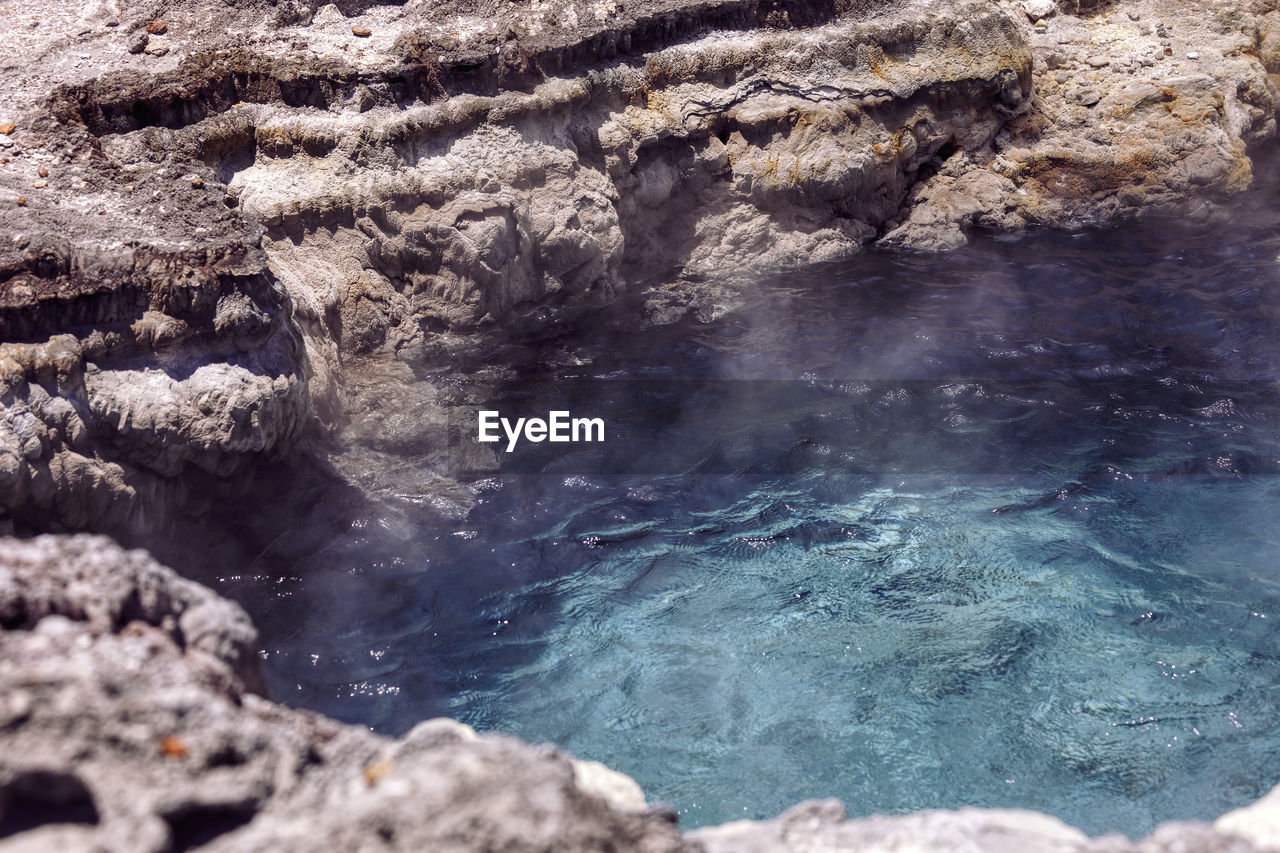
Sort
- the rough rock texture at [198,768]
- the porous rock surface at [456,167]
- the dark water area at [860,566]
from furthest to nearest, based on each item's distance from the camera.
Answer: the porous rock surface at [456,167], the dark water area at [860,566], the rough rock texture at [198,768]

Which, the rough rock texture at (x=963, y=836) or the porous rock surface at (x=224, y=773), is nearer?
the porous rock surface at (x=224, y=773)

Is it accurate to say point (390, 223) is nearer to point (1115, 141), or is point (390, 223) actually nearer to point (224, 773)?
point (224, 773)

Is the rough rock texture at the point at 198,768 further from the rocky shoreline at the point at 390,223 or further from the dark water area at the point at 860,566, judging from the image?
the dark water area at the point at 860,566

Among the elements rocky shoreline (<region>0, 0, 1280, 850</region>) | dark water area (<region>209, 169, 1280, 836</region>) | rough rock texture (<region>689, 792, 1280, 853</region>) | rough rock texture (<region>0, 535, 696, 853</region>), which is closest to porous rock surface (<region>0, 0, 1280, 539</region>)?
rocky shoreline (<region>0, 0, 1280, 850</region>)

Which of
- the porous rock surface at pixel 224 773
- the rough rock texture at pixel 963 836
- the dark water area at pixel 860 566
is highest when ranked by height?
the porous rock surface at pixel 224 773

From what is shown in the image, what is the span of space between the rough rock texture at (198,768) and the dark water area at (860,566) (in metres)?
2.12

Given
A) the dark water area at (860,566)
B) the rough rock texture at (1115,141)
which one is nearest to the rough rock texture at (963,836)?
the dark water area at (860,566)

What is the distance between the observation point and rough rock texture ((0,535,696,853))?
7.14ft

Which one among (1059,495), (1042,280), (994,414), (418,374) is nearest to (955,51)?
(1042,280)

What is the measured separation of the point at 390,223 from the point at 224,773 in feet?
19.6

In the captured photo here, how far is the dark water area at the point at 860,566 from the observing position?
4.55m

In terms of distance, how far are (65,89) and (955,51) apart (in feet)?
24.5

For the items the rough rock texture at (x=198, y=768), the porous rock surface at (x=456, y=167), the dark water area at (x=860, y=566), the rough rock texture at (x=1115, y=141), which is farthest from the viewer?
the rough rock texture at (x=1115, y=141)

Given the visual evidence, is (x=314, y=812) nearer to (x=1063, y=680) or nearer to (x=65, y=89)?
(x=1063, y=680)
